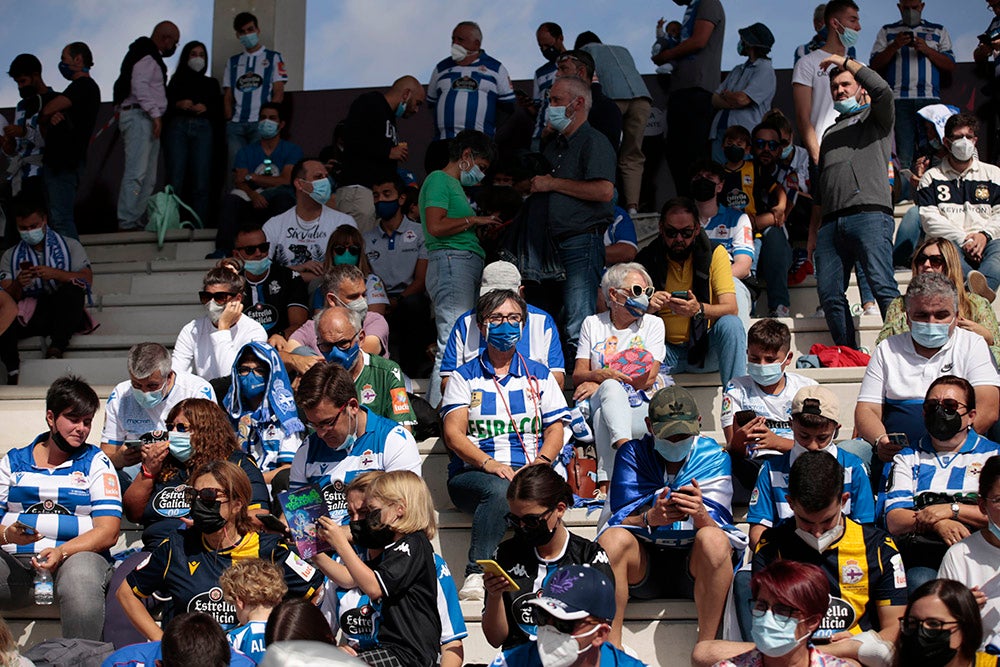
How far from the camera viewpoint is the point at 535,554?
4312mm

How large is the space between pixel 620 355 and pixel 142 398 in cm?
208

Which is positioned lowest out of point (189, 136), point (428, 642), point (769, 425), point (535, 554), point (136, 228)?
point (428, 642)

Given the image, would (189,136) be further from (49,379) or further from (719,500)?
(719,500)

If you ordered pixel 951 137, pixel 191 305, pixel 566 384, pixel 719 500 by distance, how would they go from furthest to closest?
pixel 191 305 < pixel 951 137 < pixel 566 384 < pixel 719 500

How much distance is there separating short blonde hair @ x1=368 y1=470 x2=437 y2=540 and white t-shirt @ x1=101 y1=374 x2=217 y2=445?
1.73 metres

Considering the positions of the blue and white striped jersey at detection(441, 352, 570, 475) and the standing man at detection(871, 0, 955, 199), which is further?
the standing man at detection(871, 0, 955, 199)

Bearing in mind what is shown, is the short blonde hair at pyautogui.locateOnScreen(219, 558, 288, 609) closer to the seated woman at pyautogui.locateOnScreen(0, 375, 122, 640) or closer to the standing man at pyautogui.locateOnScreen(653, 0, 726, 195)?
the seated woman at pyautogui.locateOnScreen(0, 375, 122, 640)

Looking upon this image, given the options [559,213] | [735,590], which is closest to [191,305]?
[559,213]

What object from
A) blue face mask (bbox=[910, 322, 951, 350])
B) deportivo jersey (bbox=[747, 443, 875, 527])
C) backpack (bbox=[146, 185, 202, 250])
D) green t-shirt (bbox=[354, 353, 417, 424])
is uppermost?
backpack (bbox=[146, 185, 202, 250])

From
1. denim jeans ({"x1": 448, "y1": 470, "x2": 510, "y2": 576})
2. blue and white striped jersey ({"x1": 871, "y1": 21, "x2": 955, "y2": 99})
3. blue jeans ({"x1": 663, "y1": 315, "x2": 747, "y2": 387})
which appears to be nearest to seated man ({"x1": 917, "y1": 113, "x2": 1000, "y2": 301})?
blue jeans ({"x1": 663, "y1": 315, "x2": 747, "y2": 387})

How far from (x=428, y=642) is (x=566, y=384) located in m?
2.48

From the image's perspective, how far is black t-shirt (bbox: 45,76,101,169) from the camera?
918cm

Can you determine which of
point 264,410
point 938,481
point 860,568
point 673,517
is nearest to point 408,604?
point 673,517

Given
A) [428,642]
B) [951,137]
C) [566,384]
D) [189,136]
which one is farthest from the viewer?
[189,136]
